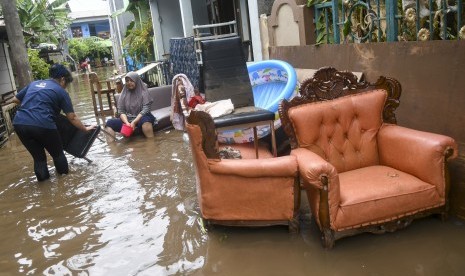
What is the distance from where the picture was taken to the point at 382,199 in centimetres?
301

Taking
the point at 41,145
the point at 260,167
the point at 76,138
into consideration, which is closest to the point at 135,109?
the point at 76,138

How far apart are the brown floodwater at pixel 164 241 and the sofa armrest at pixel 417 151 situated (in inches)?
19.5

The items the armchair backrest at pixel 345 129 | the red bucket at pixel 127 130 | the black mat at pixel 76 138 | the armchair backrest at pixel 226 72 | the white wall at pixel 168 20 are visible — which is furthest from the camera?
the white wall at pixel 168 20

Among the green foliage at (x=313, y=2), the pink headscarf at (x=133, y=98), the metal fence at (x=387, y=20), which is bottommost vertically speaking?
the pink headscarf at (x=133, y=98)

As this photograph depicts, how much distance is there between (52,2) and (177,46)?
19067 millimetres

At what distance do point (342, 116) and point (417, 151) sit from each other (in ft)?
2.38

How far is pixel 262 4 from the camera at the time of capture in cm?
707

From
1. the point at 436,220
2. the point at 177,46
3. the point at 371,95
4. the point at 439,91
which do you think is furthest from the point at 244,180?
the point at 177,46

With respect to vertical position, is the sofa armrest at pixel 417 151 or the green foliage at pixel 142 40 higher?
the green foliage at pixel 142 40

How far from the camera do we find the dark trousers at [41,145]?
535 centimetres

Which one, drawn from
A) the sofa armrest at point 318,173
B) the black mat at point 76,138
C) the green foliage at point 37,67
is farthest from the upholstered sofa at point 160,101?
the green foliage at point 37,67

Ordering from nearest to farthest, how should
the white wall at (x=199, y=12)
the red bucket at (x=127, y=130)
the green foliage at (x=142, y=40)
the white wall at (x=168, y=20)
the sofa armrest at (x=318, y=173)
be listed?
1. the sofa armrest at (x=318, y=173)
2. the red bucket at (x=127, y=130)
3. the white wall at (x=199, y=12)
4. the white wall at (x=168, y=20)
5. the green foliage at (x=142, y=40)

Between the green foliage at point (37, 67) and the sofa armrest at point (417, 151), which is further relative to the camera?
the green foliage at point (37, 67)

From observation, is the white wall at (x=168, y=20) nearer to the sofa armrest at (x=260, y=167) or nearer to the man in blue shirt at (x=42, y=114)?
the man in blue shirt at (x=42, y=114)
